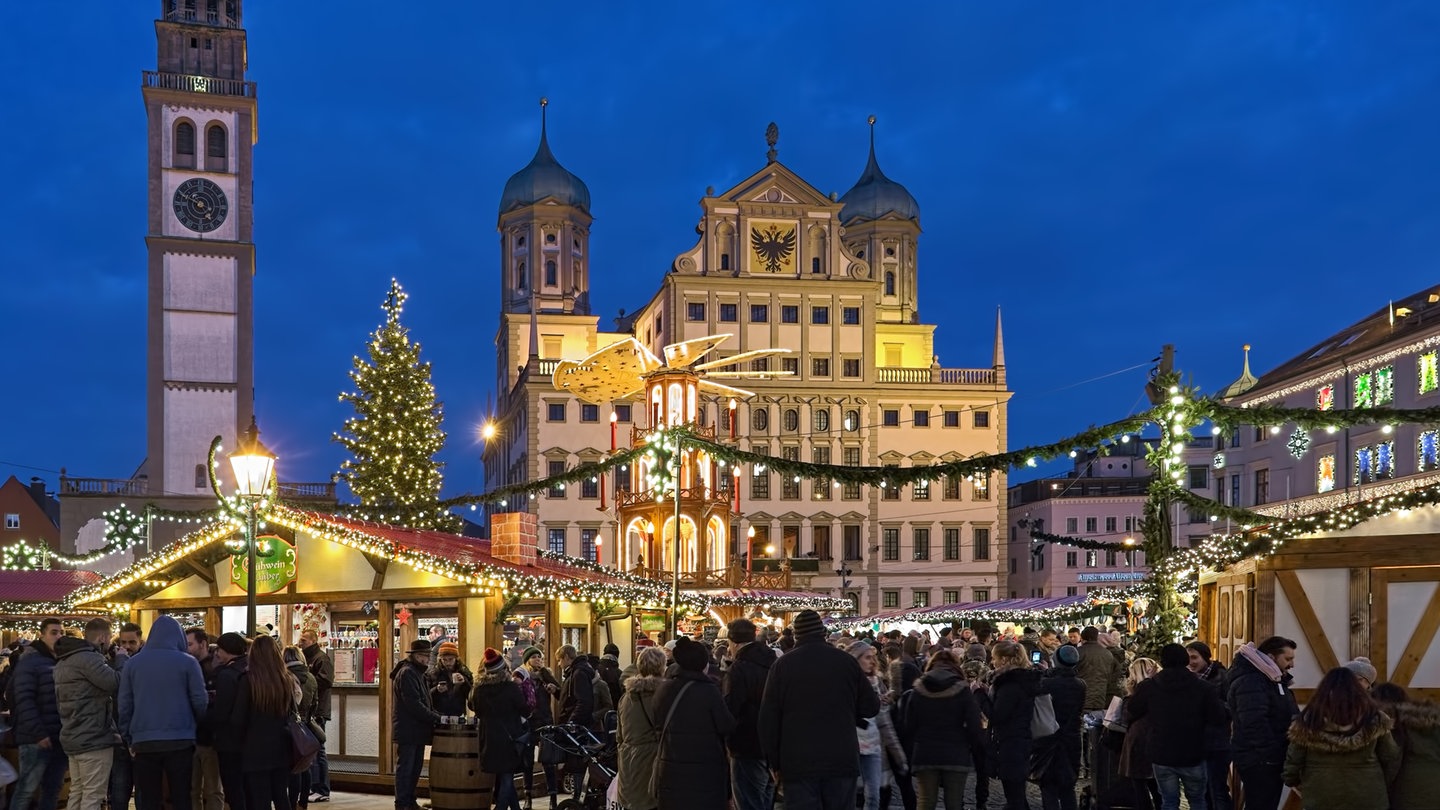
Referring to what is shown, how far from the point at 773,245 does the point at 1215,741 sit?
176 feet

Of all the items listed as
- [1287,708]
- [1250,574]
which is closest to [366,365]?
[1250,574]

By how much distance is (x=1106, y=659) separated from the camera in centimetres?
1534

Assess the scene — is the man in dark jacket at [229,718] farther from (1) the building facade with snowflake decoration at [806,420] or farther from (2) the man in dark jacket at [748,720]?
(1) the building facade with snowflake decoration at [806,420]

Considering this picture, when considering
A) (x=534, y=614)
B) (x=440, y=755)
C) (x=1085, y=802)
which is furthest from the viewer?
(x=534, y=614)

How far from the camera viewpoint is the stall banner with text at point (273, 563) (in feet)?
61.1

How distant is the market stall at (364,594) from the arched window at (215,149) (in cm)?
4245

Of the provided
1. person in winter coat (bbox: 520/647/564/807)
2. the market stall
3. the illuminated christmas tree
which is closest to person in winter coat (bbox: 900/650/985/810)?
person in winter coat (bbox: 520/647/564/807)

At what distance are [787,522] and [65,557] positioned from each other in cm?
3543

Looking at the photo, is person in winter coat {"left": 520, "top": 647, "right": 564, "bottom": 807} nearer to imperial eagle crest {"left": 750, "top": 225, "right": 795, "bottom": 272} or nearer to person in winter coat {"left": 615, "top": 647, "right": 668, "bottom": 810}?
person in winter coat {"left": 615, "top": 647, "right": 668, "bottom": 810}

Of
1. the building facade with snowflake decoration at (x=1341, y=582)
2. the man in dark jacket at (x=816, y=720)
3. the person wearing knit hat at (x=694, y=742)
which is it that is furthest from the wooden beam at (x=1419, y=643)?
the person wearing knit hat at (x=694, y=742)

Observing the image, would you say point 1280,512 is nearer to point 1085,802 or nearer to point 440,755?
point 1085,802

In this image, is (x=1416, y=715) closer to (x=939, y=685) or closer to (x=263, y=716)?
(x=939, y=685)

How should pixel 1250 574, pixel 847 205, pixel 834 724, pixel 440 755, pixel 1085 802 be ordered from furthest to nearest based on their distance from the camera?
pixel 847 205 → pixel 1250 574 → pixel 1085 802 → pixel 440 755 → pixel 834 724

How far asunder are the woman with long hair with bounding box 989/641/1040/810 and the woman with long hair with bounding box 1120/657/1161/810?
0.73 metres
